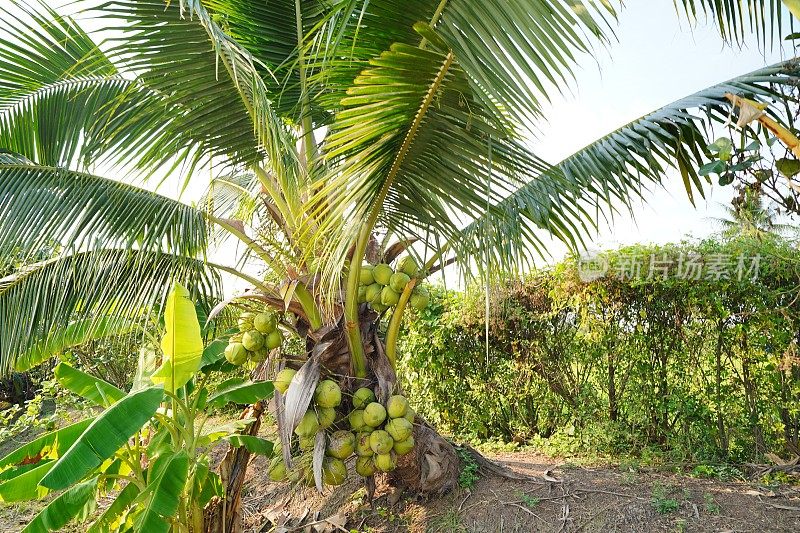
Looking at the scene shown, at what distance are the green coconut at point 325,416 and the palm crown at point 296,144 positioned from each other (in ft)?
1.38

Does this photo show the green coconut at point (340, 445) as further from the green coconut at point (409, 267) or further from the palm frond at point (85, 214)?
the palm frond at point (85, 214)

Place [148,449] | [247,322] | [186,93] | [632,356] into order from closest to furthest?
[186,93] < [247,322] < [148,449] < [632,356]

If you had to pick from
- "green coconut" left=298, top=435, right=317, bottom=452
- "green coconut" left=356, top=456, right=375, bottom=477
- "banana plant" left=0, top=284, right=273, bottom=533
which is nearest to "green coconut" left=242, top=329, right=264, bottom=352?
"banana plant" left=0, top=284, right=273, bottom=533

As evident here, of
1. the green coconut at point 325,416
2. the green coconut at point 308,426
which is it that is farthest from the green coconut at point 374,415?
the green coconut at point 308,426

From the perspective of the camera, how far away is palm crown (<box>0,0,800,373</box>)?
2.18 metres

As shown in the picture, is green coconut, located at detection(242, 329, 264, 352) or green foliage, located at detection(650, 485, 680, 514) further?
green foliage, located at detection(650, 485, 680, 514)

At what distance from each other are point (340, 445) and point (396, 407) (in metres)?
0.41

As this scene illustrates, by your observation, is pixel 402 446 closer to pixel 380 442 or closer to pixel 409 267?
pixel 380 442

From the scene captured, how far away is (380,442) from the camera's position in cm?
358

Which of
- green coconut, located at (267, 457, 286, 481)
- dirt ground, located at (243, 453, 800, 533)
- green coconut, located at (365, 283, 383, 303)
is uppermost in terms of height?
green coconut, located at (365, 283, 383, 303)

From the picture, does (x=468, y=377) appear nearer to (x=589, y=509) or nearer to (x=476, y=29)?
(x=589, y=509)

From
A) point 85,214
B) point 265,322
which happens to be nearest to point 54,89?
point 85,214

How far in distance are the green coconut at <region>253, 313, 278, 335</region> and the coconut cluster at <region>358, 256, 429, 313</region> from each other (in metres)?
0.59

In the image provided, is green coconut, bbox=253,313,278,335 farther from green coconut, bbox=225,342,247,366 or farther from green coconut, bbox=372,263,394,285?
green coconut, bbox=372,263,394,285
